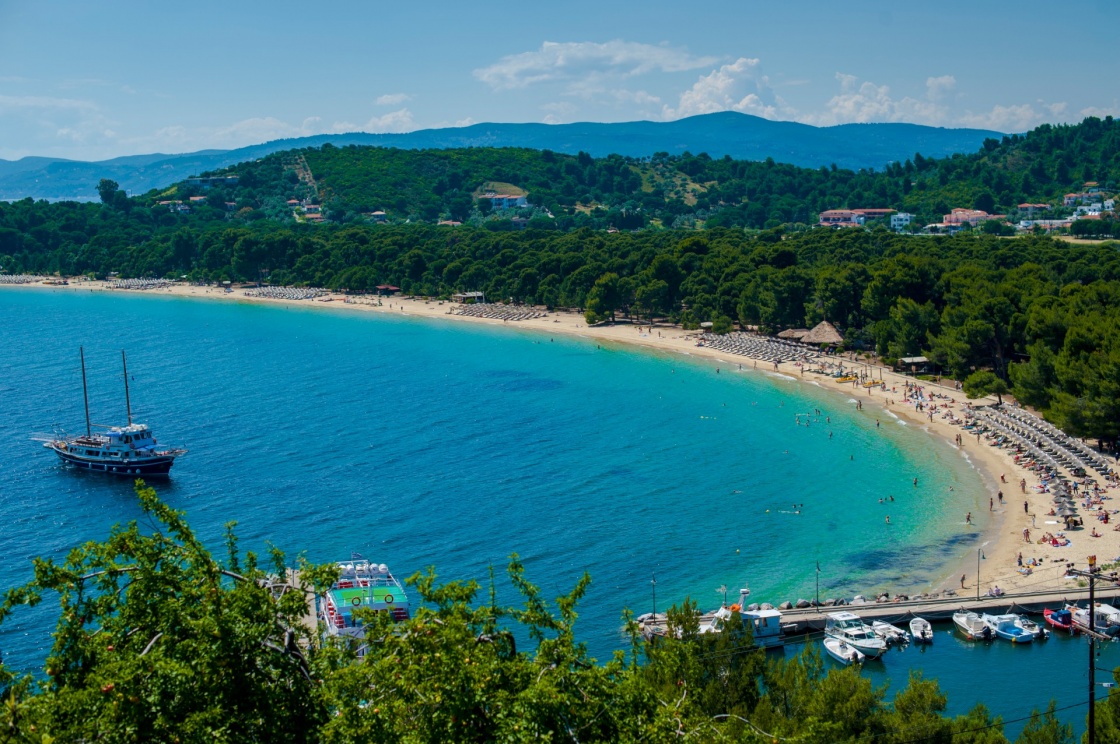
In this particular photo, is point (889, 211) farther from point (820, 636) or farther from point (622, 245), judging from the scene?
point (820, 636)

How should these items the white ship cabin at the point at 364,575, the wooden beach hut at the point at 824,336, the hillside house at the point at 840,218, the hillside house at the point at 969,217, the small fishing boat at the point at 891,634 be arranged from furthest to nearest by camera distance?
1. the hillside house at the point at 840,218
2. the hillside house at the point at 969,217
3. the wooden beach hut at the point at 824,336
4. the white ship cabin at the point at 364,575
5. the small fishing boat at the point at 891,634

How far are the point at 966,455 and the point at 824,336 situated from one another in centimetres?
2741

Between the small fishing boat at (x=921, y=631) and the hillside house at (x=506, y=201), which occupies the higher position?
the hillside house at (x=506, y=201)

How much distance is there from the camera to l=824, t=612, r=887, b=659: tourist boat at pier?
30.9m

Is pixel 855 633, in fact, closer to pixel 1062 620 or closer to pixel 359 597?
pixel 1062 620

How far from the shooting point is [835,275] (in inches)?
3140

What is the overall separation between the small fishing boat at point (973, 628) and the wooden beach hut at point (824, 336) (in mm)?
47610

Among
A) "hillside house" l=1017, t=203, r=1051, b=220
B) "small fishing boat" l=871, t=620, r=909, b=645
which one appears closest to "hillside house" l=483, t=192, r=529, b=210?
"hillside house" l=1017, t=203, r=1051, b=220

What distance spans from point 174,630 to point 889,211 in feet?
A: 558

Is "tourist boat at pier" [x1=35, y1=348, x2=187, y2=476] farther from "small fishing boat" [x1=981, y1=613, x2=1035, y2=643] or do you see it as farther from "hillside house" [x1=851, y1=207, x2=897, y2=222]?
"hillside house" [x1=851, y1=207, x2=897, y2=222]

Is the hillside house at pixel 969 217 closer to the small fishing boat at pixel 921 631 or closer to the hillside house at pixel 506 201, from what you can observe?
the hillside house at pixel 506 201

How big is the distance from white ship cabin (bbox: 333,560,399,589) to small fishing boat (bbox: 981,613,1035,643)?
18950mm

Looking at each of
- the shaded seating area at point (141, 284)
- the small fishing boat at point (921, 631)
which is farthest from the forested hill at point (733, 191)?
the small fishing boat at point (921, 631)

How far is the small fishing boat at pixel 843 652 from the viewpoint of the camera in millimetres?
30453
